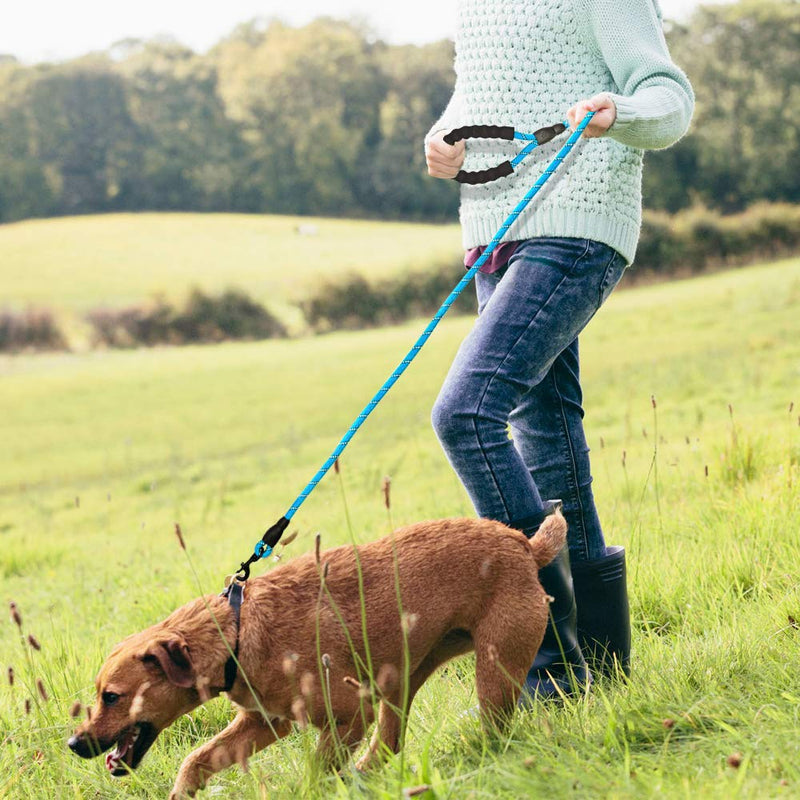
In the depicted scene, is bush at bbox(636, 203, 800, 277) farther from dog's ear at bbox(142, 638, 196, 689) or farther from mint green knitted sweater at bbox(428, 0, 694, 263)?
dog's ear at bbox(142, 638, 196, 689)

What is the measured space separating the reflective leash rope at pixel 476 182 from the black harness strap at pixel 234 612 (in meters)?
0.04

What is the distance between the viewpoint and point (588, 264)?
2.98 metres

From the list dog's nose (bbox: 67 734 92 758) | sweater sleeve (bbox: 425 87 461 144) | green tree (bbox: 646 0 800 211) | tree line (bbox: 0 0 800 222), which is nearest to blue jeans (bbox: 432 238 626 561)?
sweater sleeve (bbox: 425 87 461 144)

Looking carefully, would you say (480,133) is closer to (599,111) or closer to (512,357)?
(599,111)

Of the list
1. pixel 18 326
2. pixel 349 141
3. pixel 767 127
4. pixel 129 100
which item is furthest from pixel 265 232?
pixel 767 127

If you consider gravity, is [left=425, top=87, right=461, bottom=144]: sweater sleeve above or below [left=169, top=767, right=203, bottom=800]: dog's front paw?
above

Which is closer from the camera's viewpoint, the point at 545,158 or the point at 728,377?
the point at 545,158

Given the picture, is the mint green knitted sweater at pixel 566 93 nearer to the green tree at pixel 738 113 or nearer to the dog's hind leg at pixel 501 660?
the dog's hind leg at pixel 501 660

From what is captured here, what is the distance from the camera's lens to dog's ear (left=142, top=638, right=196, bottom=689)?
8.14 feet

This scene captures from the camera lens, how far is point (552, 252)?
2.96m

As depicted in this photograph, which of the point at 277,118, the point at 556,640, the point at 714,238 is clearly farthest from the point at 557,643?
the point at 277,118

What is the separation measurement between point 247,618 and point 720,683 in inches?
51.0

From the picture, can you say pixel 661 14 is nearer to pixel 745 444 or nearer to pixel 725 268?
pixel 745 444

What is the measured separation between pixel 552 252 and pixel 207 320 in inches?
1220
